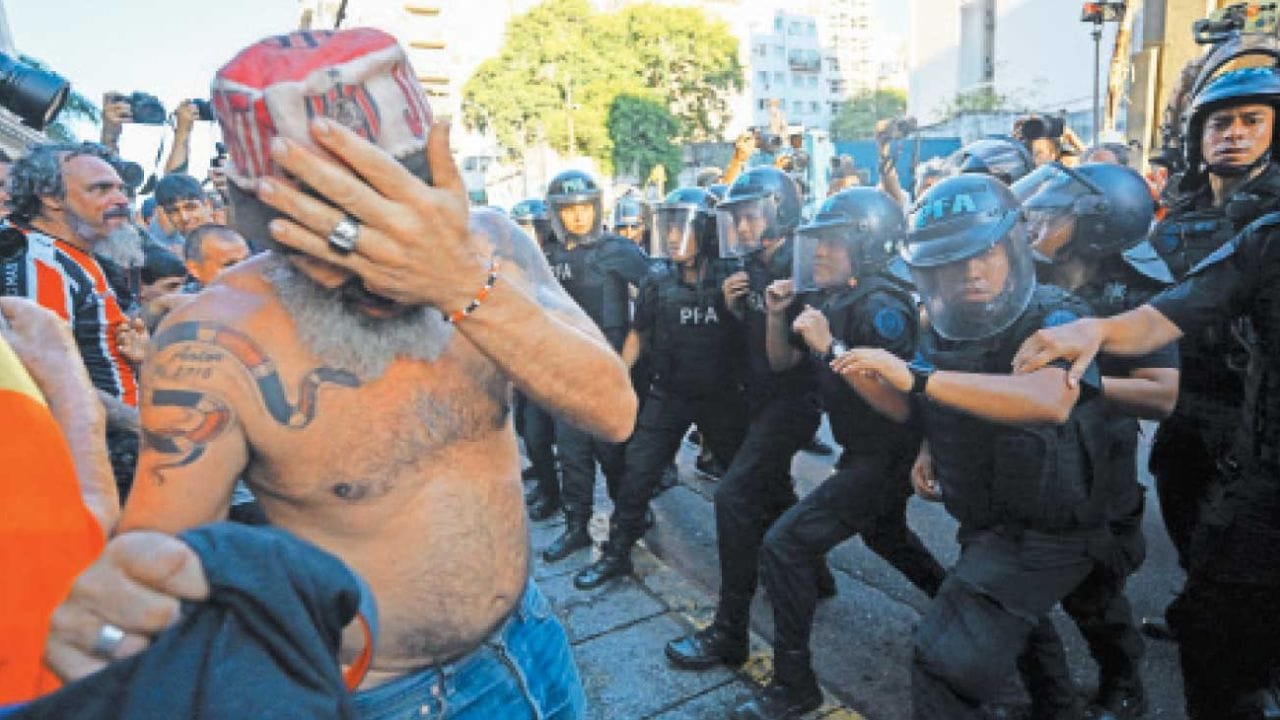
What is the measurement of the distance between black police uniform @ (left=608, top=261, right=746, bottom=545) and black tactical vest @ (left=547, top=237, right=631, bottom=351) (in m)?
1.07

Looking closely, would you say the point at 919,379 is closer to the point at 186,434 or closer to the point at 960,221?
the point at 960,221

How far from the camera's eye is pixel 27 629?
965mm

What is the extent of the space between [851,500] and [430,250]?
7.67 feet

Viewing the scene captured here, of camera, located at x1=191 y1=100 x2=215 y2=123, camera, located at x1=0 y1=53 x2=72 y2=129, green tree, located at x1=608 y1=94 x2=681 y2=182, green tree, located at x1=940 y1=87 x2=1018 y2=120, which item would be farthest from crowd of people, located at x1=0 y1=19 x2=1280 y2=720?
green tree, located at x1=608 y1=94 x2=681 y2=182

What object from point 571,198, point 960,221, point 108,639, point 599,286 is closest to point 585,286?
point 599,286

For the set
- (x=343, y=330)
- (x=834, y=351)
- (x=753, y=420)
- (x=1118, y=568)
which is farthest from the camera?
(x=753, y=420)

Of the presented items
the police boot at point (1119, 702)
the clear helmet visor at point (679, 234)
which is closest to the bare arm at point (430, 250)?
the police boot at point (1119, 702)

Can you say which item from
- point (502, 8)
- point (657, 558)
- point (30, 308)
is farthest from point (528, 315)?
point (502, 8)

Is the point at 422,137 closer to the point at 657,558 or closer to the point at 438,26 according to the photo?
the point at 657,558

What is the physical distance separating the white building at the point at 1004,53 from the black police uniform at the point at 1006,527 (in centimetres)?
3512

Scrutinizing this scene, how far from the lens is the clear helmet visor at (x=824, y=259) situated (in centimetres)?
330

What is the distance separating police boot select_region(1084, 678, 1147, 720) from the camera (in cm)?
279

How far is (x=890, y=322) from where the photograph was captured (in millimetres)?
3076

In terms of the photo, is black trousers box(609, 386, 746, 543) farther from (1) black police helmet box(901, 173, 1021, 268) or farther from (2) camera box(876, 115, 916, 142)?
(2) camera box(876, 115, 916, 142)
